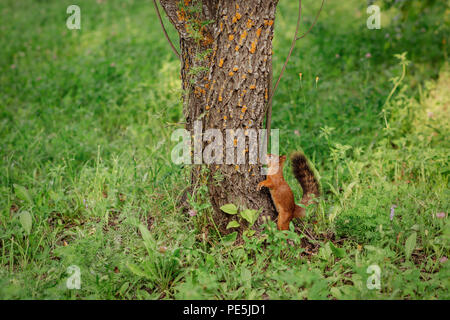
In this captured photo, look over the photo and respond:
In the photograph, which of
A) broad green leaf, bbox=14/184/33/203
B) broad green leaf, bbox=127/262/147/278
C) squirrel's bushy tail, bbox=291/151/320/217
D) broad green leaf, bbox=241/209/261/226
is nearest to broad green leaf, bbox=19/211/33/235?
broad green leaf, bbox=14/184/33/203

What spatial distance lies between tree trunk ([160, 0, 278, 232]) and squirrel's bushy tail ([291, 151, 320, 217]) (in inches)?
10.4

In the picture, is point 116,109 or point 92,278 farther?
point 116,109

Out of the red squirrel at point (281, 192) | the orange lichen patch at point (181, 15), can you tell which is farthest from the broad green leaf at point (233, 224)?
the orange lichen patch at point (181, 15)

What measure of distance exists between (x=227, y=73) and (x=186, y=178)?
884mm

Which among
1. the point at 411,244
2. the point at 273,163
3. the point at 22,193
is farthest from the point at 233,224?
the point at 22,193

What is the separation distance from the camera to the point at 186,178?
116 inches

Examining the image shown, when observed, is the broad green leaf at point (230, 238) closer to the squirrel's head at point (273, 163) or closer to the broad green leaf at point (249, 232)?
the broad green leaf at point (249, 232)

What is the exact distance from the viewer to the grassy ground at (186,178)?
7.89 feet

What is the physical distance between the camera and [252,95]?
2.54 m

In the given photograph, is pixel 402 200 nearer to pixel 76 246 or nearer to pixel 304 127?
pixel 304 127

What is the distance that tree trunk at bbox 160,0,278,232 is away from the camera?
2.43 m

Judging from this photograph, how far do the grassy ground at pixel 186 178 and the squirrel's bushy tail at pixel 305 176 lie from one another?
0.17 metres
